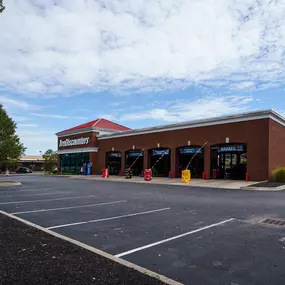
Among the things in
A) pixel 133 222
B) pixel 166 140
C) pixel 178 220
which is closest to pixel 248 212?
pixel 178 220

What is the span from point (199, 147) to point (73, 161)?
23736 millimetres

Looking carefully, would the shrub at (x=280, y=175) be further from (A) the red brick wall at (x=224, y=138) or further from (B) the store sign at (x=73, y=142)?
(B) the store sign at (x=73, y=142)

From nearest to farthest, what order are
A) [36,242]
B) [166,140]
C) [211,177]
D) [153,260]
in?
[153,260] → [36,242] → [211,177] → [166,140]

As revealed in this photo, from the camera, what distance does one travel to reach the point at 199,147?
94.4 feet

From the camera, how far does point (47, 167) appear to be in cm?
5853

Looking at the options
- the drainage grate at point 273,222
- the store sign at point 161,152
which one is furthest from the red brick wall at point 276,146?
the drainage grate at point 273,222

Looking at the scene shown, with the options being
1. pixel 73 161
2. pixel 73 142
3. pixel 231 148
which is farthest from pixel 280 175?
pixel 73 161

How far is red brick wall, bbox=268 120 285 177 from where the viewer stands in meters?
23.7

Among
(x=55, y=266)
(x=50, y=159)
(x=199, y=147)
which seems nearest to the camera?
(x=55, y=266)

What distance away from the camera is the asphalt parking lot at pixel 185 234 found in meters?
4.62

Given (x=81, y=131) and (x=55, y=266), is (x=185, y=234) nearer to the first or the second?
(x=55, y=266)

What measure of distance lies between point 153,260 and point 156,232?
1978 millimetres

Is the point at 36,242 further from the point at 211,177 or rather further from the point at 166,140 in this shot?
the point at 166,140

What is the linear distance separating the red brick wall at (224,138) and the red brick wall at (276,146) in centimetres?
59
